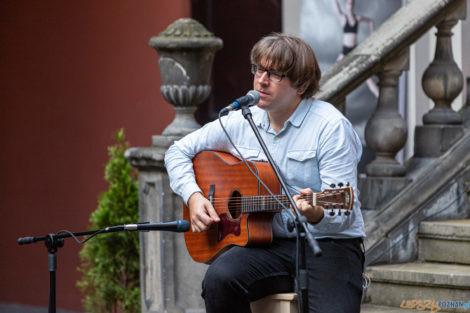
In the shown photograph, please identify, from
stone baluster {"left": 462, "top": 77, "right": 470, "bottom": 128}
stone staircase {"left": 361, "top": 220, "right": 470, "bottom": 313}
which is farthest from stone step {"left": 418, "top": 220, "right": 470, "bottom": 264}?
stone baluster {"left": 462, "top": 77, "right": 470, "bottom": 128}

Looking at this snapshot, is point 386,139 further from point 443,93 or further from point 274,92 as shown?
point 274,92

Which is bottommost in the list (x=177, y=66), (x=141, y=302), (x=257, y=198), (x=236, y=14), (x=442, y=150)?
(x=141, y=302)

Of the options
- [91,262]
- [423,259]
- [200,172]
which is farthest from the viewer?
[91,262]

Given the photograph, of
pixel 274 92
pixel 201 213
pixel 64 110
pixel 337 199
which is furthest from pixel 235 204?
pixel 64 110

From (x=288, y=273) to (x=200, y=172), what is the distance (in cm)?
69

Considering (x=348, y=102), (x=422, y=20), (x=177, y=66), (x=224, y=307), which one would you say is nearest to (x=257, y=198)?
(x=224, y=307)

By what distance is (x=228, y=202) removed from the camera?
3.84 meters

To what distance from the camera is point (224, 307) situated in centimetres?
360

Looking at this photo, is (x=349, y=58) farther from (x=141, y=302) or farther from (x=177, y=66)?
(x=141, y=302)

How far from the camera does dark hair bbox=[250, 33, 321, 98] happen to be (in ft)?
12.1

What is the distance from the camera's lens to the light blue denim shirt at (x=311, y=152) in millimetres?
3568

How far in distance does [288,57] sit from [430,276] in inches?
62.4

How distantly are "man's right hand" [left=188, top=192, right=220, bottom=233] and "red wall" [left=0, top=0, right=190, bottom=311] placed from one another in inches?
120

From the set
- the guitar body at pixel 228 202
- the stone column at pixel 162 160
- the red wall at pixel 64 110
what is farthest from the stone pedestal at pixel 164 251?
the red wall at pixel 64 110
